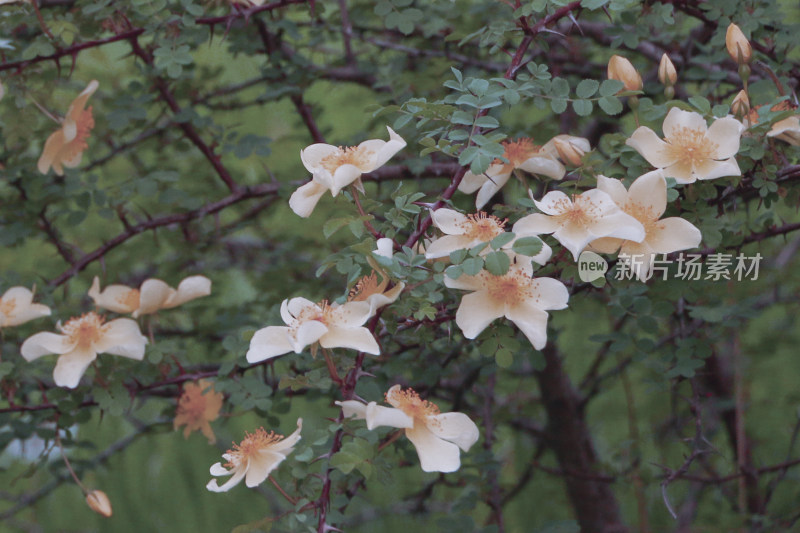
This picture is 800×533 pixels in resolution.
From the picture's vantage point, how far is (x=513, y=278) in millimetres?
912

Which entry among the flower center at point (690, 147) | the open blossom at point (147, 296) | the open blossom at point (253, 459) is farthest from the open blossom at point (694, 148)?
the open blossom at point (147, 296)

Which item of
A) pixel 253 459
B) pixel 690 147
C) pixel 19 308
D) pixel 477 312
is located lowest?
pixel 19 308

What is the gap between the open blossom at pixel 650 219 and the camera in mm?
961

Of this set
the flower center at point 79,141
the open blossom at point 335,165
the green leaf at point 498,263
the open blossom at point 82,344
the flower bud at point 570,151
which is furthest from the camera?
the flower center at point 79,141

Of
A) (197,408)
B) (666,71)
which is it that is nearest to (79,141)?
(197,408)

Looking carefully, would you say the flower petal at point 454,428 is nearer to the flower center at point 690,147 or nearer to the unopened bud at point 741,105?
the flower center at point 690,147

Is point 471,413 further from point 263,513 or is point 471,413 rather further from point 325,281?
point 263,513

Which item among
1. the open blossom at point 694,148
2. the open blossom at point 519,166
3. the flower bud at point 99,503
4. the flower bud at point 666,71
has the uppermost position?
the flower bud at point 666,71

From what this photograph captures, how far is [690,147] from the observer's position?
1008 millimetres

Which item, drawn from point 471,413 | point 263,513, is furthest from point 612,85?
point 263,513

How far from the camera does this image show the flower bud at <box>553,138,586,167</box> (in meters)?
1.06

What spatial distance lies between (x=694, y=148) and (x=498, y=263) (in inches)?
12.8

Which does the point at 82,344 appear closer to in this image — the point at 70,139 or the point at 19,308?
the point at 19,308

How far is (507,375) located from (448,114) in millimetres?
1177
